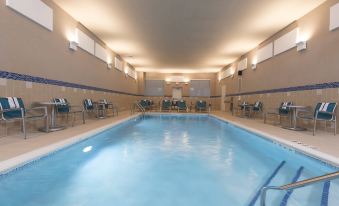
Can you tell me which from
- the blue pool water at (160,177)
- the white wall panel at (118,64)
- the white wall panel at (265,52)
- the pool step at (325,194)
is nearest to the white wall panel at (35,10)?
the blue pool water at (160,177)

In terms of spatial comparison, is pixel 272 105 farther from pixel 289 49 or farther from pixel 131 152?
pixel 131 152

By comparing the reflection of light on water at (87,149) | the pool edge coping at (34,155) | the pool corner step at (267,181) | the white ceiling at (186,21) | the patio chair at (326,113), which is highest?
the white ceiling at (186,21)

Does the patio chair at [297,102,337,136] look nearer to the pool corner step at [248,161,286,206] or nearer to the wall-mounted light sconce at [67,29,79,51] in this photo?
the pool corner step at [248,161,286,206]

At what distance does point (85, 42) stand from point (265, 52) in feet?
19.8

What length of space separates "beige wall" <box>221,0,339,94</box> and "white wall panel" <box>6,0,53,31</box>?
19.7ft

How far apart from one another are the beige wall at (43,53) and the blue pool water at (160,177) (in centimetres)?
190

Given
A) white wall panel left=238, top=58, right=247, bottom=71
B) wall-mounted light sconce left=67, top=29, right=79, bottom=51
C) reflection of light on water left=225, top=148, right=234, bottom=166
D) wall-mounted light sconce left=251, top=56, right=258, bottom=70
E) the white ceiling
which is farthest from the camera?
white wall panel left=238, top=58, right=247, bottom=71

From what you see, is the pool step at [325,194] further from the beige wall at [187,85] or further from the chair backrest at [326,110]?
the beige wall at [187,85]

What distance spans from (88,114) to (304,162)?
6.54 meters

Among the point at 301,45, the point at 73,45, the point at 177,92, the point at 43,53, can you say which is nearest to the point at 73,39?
the point at 73,45

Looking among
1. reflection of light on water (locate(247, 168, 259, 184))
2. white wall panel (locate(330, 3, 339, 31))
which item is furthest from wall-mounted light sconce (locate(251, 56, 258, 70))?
reflection of light on water (locate(247, 168, 259, 184))

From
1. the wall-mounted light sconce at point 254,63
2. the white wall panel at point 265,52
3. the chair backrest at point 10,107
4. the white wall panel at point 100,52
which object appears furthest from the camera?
the wall-mounted light sconce at point 254,63

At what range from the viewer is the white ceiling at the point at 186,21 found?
5.20 metres

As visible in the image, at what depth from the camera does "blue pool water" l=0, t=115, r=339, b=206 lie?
6.56 ft
